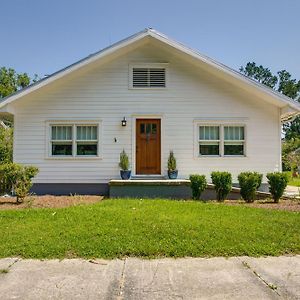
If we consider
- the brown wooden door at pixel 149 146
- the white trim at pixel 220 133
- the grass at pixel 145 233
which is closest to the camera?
the grass at pixel 145 233

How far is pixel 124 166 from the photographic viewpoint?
12516mm

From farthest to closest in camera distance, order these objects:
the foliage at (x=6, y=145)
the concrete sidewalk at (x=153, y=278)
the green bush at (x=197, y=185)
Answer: the foliage at (x=6, y=145) → the green bush at (x=197, y=185) → the concrete sidewalk at (x=153, y=278)

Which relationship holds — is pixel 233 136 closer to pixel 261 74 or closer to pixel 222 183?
pixel 222 183

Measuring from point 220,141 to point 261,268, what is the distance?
8641 mm

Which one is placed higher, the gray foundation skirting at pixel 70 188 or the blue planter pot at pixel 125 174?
the blue planter pot at pixel 125 174

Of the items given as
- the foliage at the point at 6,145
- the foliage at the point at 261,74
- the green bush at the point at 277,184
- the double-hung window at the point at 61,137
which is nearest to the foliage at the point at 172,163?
the green bush at the point at 277,184

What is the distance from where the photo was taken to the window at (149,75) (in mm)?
12984

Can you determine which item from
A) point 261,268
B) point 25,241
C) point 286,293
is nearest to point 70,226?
point 25,241

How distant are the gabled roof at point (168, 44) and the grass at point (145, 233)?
541 centimetres

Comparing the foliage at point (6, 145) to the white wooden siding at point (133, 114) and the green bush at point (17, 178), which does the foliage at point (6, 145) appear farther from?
Answer: the green bush at point (17, 178)

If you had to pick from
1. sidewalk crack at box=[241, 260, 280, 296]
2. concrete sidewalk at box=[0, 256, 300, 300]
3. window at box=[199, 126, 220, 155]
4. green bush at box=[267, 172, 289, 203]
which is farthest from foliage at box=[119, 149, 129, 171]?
sidewalk crack at box=[241, 260, 280, 296]

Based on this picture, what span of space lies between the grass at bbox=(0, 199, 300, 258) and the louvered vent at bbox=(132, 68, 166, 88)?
6230mm

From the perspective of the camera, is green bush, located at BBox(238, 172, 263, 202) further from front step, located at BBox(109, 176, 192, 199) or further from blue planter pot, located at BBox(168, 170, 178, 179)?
blue planter pot, located at BBox(168, 170, 178, 179)

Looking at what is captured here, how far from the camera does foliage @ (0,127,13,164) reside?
17.5 meters
